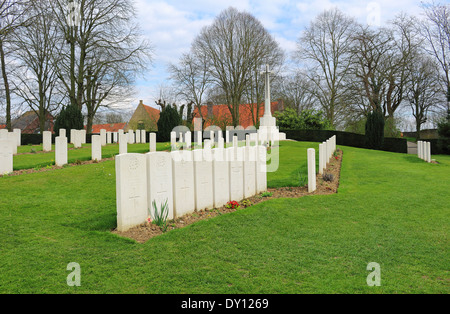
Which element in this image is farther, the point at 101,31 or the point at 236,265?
the point at 101,31

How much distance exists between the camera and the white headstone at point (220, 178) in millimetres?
5992

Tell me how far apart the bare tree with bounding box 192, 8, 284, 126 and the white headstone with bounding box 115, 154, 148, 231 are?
89.5ft

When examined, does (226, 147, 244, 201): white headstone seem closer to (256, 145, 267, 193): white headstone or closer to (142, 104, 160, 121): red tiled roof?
(256, 145, 267, 193): white headstone

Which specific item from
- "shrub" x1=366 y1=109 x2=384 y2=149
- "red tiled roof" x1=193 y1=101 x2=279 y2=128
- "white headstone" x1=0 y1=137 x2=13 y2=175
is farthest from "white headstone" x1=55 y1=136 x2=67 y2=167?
"red tiled roof" x1=193 y1=101 x2=279 y2=128

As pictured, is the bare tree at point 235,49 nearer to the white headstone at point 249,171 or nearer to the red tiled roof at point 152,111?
the red tiled roof at point 152,111

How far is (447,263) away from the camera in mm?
3568

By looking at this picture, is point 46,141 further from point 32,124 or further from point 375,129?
point 32,124

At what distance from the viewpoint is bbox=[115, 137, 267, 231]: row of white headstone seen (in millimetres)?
4465

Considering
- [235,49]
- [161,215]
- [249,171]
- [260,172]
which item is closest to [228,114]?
[235,49]

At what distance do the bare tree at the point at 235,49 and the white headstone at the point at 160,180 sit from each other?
26884 mm

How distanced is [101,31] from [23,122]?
86.3 ft
